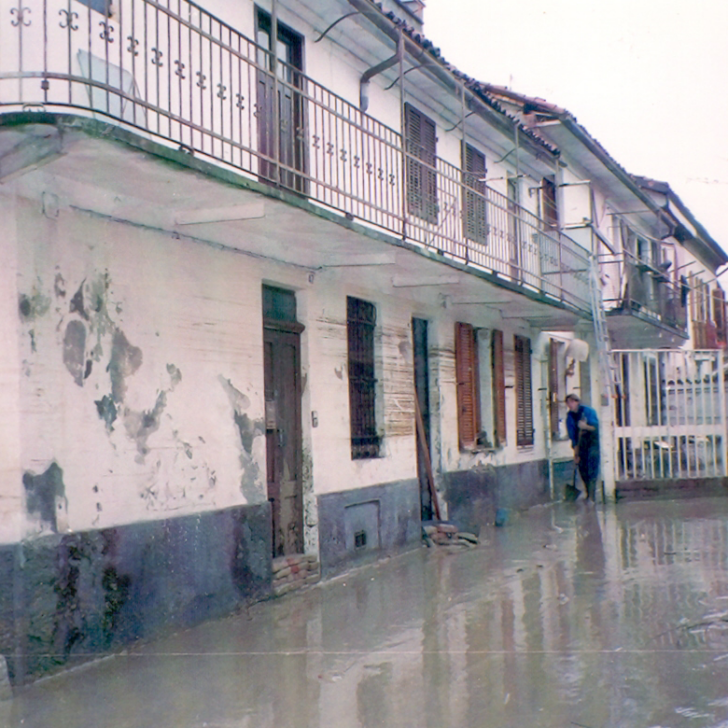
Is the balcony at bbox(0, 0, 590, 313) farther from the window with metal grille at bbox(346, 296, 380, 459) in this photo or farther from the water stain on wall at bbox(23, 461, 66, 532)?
the water stain on wall at bbox(23, 461, 66, 532)

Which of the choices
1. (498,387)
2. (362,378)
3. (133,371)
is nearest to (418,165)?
(362,378)

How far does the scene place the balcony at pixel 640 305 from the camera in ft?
58.0

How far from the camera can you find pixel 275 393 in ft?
29.1

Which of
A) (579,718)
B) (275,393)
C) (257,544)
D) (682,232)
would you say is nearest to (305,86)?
(275,393)

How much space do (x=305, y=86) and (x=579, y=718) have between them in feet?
21.2

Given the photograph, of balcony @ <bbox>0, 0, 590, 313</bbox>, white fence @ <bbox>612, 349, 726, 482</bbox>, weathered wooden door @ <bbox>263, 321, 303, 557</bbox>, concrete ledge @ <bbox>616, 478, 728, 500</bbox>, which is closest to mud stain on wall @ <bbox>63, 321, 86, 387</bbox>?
balcony @ <bbox>0, 0, 590, 313</bbox>

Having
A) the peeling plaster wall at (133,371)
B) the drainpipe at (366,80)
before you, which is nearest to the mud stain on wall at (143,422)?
the peeling plaster wall at (133,371)

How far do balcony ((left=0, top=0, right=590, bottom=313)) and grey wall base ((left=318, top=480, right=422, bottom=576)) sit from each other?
2.73m

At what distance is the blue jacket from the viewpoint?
1536cm

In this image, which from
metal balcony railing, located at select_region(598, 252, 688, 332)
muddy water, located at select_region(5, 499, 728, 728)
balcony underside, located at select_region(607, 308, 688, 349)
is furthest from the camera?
metal balcony railing, located at select_region(598, 252, 688, 332)

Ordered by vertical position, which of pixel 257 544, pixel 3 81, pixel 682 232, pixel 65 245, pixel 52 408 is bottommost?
pixel 257 544

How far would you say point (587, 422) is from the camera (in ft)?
50.4

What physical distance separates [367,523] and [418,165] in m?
4.58

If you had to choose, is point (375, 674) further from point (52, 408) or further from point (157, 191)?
point (157, 191)
